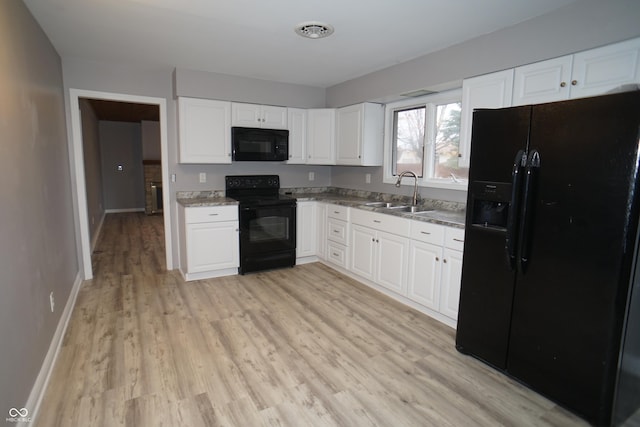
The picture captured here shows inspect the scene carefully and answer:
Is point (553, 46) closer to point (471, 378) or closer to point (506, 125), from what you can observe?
point (506, 125)

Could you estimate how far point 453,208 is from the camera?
335cm

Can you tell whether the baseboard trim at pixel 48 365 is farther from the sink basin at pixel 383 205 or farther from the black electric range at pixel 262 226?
the sink basin at pixel 383 205

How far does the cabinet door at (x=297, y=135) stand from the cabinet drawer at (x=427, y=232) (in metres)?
2.05

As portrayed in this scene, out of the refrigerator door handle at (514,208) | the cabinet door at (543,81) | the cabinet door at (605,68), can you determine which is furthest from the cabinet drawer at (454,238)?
the cabinet door at (605,68)

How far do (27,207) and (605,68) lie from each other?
3540 mm

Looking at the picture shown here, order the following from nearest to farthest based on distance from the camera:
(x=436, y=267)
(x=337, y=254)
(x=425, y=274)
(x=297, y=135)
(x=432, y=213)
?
(x=436, y=267), (x=425, y=274), (x=432, y=213), (x=337, y=254), (x=297, y=135)

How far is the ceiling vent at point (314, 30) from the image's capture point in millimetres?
2568

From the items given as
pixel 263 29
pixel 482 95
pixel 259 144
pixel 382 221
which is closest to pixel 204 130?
pixel 259 144

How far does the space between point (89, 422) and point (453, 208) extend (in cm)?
314

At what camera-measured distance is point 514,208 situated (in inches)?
79.3

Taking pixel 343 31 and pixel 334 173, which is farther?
pixel 334 173

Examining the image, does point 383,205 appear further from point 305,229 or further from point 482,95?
point 482,95

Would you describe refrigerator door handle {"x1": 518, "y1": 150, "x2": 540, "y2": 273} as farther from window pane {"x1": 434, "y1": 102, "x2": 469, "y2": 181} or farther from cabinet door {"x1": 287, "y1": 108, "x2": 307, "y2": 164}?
cabinet door {"x1": 287, "y1": 108, "x2": 307, "y2": 164}

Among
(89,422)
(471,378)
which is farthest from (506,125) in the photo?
(89,422)
